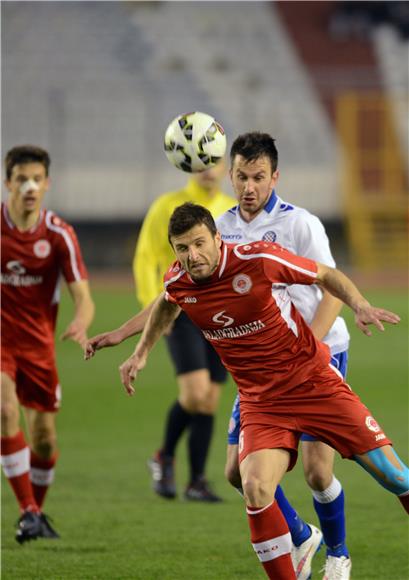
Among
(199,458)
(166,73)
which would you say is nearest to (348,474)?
(199,458)

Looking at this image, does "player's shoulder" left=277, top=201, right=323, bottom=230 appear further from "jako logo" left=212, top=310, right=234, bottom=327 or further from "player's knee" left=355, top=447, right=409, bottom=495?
"player's knee" left=355, top=447, right=409, bottom=495

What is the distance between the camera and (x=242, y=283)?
209 inches

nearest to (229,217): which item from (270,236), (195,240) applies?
(270,236)

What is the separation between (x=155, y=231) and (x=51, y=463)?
2.07m

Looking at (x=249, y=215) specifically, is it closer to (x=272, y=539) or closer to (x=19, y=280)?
(x=272, y=539)

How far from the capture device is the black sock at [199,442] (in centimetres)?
878

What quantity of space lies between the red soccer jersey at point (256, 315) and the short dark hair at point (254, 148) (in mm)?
694

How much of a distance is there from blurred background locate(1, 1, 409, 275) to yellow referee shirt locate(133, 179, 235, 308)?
19.6 metres

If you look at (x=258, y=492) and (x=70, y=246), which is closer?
(x=258, y=492)

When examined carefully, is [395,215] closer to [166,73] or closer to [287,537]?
[166,73]

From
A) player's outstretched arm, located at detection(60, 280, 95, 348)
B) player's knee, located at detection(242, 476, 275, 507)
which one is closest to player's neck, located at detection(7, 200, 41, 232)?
player's outstretched arm, located at detection(60, 280, 95, 348)

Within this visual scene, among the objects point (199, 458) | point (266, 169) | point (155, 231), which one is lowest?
point (199, 458)

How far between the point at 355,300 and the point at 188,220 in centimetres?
79

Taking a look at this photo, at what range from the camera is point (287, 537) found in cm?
524
